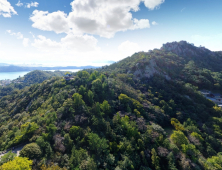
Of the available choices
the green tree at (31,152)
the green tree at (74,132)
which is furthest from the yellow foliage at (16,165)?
the green tree at (74,132)

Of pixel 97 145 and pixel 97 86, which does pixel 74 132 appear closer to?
pixel 97 145

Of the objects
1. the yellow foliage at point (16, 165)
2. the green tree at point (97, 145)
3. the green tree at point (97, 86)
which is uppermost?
the green tree at point (97, 86)

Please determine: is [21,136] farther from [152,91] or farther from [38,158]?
[152,91]

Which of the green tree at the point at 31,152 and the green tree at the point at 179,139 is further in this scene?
the green tree at the point at 179,139

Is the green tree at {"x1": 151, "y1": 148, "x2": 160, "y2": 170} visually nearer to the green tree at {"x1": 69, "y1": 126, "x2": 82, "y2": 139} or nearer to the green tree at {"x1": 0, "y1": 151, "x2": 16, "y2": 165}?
the green tree at {"x1": 69, "y1": 126, "x2": 82, "y2": 139}

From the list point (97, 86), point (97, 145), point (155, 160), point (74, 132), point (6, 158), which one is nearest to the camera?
point (6, 158)

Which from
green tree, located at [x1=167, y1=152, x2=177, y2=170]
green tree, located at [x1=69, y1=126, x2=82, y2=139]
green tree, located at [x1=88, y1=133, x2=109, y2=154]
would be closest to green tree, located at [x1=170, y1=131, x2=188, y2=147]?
green tree, located at [x1=167, y1=152, x2=177, y2=170]

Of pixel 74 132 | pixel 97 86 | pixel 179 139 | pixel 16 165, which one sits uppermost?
pixel 97 86

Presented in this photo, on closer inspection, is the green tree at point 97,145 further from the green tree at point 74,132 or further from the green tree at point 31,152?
the green tree at point 31,152

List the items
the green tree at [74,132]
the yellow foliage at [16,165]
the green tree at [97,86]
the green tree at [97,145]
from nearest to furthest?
the yellow foliage at [16,165], the green tree at [97,145], the green tree at [74,132], the green tree at [97,86]

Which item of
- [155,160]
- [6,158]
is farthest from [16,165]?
[155,160]

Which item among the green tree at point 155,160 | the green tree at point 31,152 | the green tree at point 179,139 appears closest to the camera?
the green tree at point 31,152
